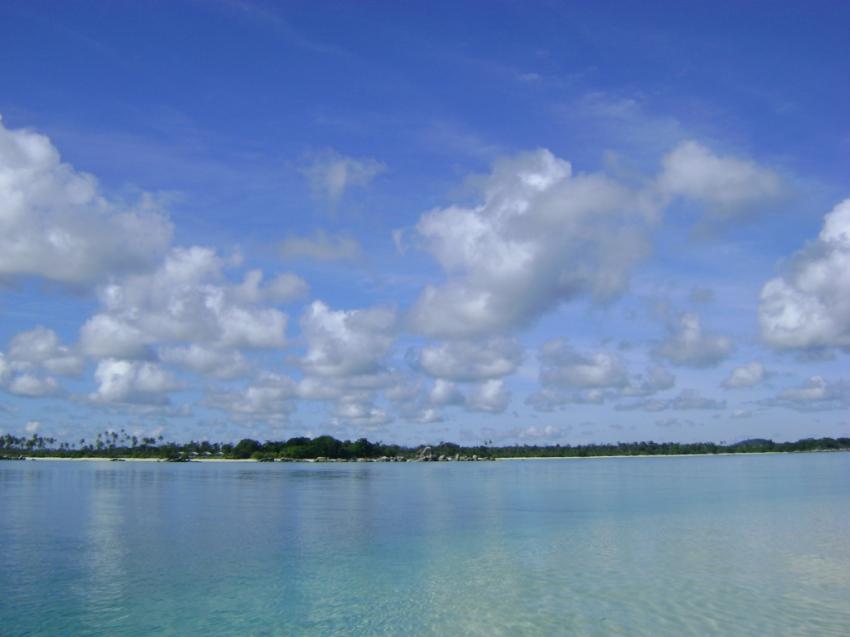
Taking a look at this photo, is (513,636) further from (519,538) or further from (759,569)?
(519,538)

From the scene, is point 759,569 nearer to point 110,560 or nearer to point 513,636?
point 513,636

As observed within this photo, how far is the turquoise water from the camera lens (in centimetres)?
2100

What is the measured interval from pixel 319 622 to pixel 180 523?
2758 cm

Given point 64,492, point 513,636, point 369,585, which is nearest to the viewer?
point 513,636

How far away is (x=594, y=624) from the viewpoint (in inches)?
804

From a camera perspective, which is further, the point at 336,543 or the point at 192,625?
the point at 336,543

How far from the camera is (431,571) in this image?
28422 millimetres

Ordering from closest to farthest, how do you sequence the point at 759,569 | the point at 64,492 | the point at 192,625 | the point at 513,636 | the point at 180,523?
1. the point at 513,636
2. the point at 192,625
3. the point at 759,569
4. the point at 180,523
5. the point at 64,492

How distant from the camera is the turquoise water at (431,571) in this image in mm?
21000

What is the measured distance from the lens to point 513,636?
19438mm

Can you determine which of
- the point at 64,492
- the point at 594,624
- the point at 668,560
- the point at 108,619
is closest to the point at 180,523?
the point at 108,619

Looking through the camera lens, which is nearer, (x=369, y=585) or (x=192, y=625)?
(x=192, y=625)

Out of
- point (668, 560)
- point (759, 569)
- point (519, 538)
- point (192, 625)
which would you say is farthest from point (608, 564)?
point (192, 625)

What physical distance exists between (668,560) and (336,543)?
50.2ft
